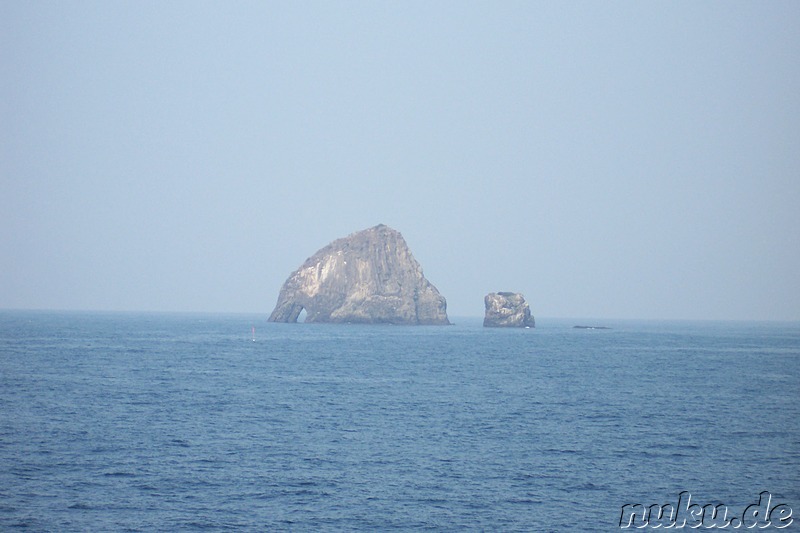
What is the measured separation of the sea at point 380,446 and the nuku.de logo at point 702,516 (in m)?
0.41

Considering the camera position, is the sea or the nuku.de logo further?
the sea

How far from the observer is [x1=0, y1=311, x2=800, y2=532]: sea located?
1328 inches

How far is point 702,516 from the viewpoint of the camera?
33.8 m

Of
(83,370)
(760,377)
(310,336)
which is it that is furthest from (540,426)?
(310,336)

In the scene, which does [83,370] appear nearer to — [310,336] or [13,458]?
[13,458]

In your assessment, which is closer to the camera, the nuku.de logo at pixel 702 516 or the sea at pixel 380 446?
the nuku.de logo at pixel 702 516

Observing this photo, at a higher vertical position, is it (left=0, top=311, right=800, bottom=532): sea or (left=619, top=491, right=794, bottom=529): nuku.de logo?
(left=0, top=311, right=800, bottom=532): sea

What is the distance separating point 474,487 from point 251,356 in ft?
244

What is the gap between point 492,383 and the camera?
253ft

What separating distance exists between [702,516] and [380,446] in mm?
18291

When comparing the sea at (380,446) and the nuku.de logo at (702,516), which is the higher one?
the sea at (380,446)

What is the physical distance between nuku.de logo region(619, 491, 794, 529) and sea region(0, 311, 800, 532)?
41cm

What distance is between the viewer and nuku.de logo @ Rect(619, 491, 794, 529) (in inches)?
1291

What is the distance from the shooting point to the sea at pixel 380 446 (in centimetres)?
3372
